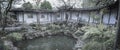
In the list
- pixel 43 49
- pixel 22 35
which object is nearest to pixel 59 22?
pixel 22 35

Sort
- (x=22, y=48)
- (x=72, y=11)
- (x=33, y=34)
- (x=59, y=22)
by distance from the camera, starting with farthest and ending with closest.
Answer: (x=72, y=11) < (x=59, y=22) < (x=33, y=34) < (x=22, y=48)

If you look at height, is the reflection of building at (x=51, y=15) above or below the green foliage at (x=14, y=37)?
above

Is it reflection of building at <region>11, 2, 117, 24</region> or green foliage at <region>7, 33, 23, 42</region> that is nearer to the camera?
green foliage at <region>7, 33, 23, 42</region>

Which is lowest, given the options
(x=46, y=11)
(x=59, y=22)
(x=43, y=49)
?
(x=43, y=49)

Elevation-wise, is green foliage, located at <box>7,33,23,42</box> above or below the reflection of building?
below

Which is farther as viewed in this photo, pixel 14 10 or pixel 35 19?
pixel 35 19

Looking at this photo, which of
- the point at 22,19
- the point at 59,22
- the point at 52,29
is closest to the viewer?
the point at 52,29

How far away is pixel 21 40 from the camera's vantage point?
1748 cm

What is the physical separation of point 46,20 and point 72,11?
17.2 feet

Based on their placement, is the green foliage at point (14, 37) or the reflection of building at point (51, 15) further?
the reflection of building at point (51, 15)

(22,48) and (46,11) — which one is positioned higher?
(46,11)

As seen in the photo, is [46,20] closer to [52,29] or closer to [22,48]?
[52,29]

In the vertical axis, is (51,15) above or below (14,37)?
above

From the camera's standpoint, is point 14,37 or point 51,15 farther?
point 51,15
